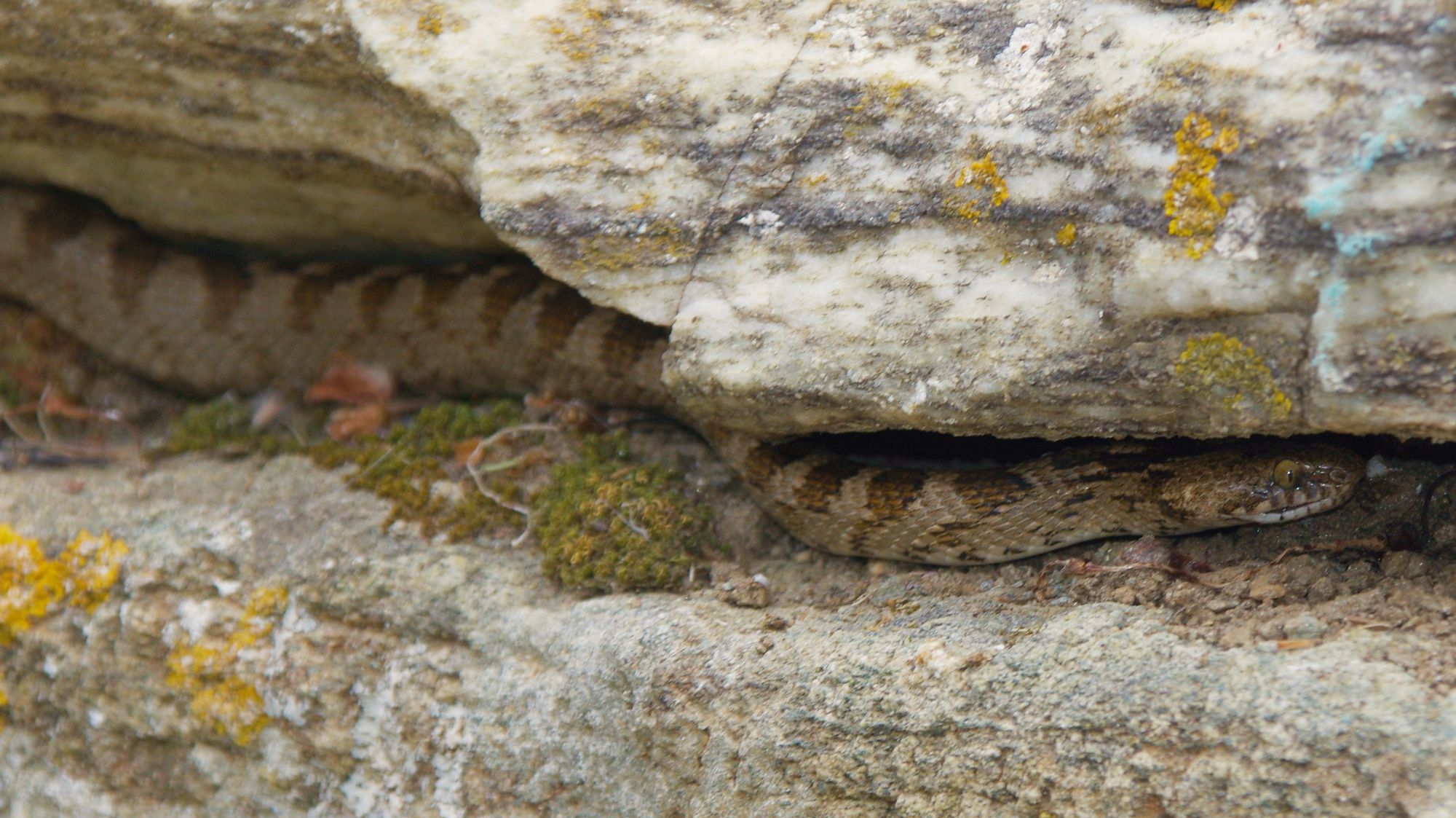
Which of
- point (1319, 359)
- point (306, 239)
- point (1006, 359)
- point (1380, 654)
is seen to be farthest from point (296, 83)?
point (1380, 654)

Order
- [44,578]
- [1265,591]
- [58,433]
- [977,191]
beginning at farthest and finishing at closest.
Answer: [58,433], [44,578], [1265,591], [977,191]

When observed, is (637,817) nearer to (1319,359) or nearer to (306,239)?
(1319,359)

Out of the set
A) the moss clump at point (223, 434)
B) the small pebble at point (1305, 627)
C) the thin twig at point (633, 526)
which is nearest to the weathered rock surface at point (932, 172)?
the small pebble at point (1305, 627)

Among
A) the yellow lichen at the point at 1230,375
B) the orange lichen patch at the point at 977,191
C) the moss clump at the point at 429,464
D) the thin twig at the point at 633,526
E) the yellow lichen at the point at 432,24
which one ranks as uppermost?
the yellow lichen at the point at 432,24

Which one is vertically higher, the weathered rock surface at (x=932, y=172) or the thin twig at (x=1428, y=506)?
the weathered rock surface at (x=932, y=172)

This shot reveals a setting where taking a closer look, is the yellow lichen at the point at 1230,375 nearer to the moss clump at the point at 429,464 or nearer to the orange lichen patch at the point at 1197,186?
the orange lichen patch at the point at 1197,186

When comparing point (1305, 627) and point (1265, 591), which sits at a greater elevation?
point (1305, 627)

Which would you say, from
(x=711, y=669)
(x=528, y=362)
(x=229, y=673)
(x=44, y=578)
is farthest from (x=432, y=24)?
(x=44, y=578)

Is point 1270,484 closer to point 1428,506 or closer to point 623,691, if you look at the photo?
point 1428,506
